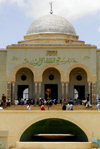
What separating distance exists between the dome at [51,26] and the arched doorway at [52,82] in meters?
4.02

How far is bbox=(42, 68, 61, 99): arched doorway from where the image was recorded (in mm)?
31781

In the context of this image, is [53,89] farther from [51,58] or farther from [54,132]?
[54,132]

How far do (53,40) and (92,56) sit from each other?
4082 millimetres

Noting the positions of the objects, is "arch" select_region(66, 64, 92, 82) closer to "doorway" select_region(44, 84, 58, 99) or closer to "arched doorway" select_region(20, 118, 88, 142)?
"doorway" select_region(44, 84, 58, 99)

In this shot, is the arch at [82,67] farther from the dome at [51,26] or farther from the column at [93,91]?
the dome at [51,26]

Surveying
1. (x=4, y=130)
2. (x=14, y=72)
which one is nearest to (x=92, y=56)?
(x=14, y=72)

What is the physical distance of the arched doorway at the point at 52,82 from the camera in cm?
3178

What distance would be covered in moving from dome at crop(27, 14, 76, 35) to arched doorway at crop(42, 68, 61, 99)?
4.02 m

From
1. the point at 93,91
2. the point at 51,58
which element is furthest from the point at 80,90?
the point at 51,58

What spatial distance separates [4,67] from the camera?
31375mm

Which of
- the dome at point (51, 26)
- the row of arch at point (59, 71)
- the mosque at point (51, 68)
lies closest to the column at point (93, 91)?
the mosque at point (51, 68)

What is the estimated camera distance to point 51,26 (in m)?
34.2

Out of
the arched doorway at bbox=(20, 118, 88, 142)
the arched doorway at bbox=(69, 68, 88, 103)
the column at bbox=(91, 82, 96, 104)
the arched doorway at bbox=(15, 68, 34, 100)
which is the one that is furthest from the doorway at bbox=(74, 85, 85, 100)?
the arched doorway at bbox=(15, 68, 34, 100)

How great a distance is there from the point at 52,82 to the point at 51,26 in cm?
553
